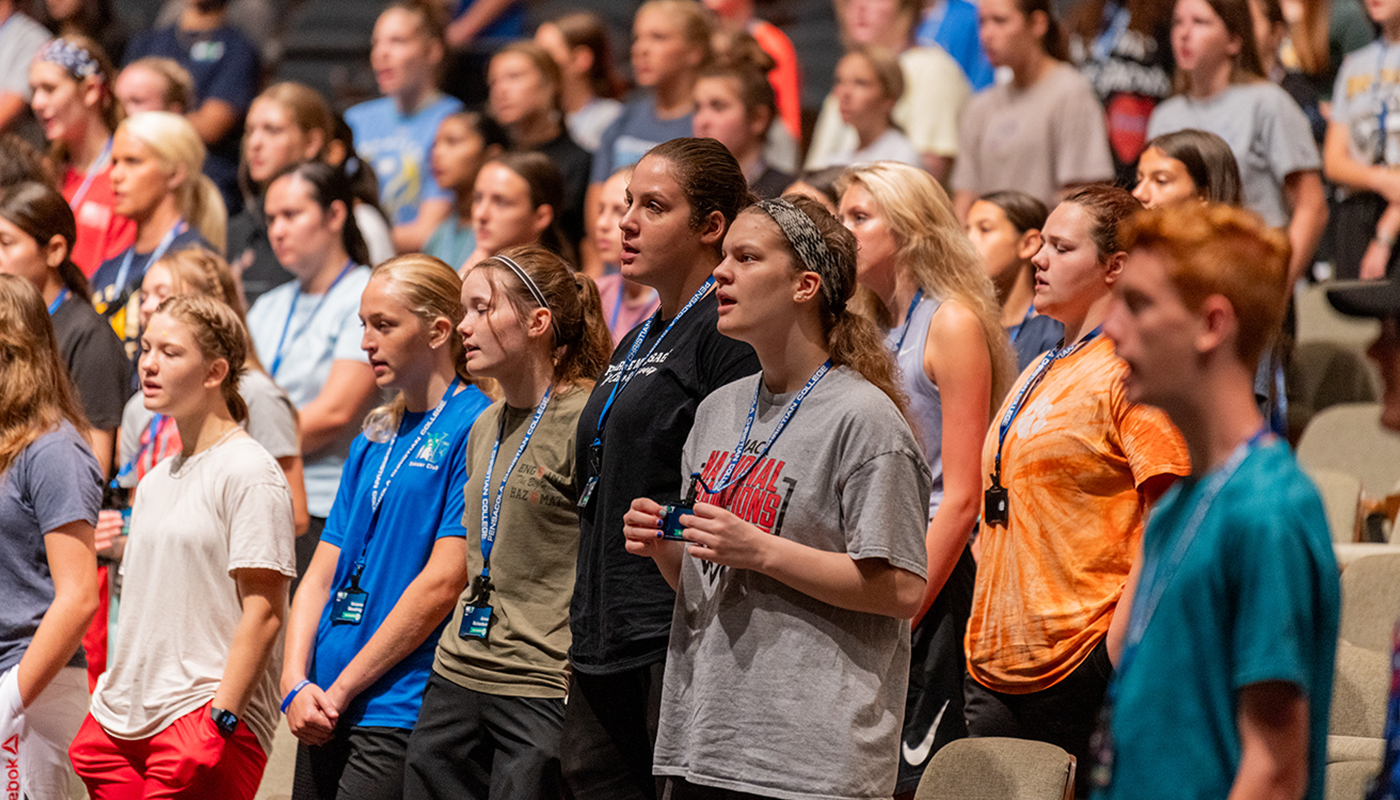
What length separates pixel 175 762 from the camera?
132 inches

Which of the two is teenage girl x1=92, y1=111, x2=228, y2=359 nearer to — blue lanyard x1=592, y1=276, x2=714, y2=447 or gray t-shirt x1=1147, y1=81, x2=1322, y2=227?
blue lanyard x1=592, y1=276, x2=714, y2=447

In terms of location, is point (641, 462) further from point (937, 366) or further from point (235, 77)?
point (235, 77)

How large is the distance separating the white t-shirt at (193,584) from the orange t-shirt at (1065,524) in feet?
5.34

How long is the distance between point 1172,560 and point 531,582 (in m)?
1.72

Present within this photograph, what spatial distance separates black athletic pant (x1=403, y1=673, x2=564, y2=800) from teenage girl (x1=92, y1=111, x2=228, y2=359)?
2.64 meters

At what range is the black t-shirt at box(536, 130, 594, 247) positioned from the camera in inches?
252

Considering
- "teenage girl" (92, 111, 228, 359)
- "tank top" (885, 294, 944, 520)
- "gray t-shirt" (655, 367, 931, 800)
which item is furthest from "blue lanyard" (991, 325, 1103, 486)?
"teenage girl" (92, 111, 228, 359)

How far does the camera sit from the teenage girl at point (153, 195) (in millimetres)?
5324

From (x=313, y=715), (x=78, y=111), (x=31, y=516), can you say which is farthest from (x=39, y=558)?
(x=78, y=111)

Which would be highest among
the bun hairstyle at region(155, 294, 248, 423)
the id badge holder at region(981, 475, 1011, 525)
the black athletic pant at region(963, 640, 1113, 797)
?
the id badge holder at region(981, 475, 1011, 525)

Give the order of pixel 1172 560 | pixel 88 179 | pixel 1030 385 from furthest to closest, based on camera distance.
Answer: pixel 88 179
pixel 1030 385
pixel 1172 560

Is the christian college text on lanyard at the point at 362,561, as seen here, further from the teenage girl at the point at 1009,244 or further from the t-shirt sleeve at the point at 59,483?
the teenage girl at the point at 1009,244

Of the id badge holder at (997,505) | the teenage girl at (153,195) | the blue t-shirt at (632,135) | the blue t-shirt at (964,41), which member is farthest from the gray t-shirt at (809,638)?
the blue t-shirt at (964,41)

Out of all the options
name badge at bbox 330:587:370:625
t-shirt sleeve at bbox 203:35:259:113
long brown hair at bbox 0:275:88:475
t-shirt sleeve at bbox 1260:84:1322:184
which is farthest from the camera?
t-shirt sleeve at bbox 203:35:259:113
